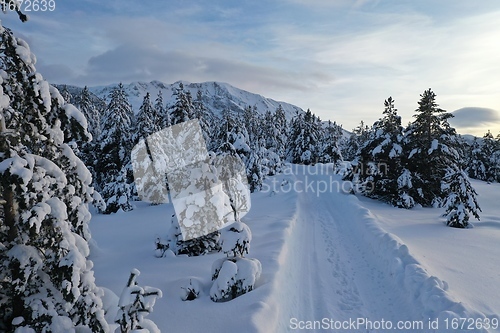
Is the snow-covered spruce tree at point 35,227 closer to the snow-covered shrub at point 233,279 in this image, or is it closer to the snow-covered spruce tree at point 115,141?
the snow-covered shrub at point 233,279

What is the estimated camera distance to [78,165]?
455 cm

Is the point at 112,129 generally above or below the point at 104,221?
above

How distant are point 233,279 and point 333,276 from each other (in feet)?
13.6

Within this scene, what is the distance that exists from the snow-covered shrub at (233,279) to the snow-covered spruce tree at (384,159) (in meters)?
20.2

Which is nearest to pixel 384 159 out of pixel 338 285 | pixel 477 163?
pixel 338 285

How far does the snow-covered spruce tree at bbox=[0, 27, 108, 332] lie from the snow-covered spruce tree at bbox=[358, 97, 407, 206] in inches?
971

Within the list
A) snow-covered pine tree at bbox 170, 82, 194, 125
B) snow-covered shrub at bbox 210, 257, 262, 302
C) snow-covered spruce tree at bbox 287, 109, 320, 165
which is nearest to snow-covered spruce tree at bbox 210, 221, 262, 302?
snow-covered shrub at bbox 210, 257, 262, 302

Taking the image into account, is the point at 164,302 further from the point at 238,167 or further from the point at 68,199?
the point at 238,167

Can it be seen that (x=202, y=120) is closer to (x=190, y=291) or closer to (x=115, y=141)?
(x=115, y=141)

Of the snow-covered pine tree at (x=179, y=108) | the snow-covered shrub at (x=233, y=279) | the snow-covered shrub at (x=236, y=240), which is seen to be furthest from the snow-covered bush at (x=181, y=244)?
the snow-covered pine tree at (x=179, y=108)

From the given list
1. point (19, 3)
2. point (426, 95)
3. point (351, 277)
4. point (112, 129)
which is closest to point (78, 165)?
point (19, 3)

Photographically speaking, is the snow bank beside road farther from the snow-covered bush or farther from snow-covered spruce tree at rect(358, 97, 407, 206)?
snow-covered spruce tree at rect(358, 97, 407, 206)

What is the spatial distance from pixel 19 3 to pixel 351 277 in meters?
10.5

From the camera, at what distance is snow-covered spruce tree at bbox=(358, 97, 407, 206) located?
25.3 metres
